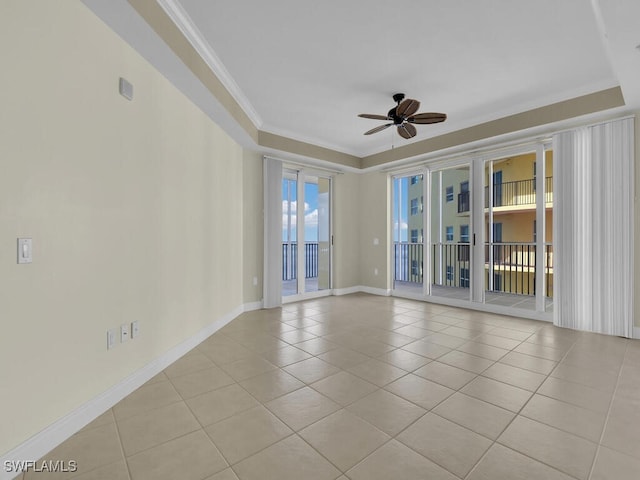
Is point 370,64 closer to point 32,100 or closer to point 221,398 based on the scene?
point 32,100

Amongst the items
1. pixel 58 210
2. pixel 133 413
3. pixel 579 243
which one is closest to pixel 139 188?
pixel 58 210

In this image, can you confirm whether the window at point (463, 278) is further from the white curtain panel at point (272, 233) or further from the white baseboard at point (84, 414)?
the white baseboard at point (84, 414)

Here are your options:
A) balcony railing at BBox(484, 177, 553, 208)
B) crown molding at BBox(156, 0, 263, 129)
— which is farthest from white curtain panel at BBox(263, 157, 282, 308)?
balcony railing at BBox(484, 177, 553, 208)

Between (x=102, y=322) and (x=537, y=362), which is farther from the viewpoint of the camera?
(x=537, y=362)

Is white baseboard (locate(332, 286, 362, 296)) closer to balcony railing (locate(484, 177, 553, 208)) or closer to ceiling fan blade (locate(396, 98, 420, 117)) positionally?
balcony railing (locate(484, 177, 553, 208))

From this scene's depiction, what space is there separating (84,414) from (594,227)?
17.5ft

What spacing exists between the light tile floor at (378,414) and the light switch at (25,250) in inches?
42.1

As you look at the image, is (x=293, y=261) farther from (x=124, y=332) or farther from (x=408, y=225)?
(x=124, y=332)

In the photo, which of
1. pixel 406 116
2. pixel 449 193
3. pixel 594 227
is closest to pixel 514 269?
pixel 449 193

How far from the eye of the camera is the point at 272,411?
204 cm

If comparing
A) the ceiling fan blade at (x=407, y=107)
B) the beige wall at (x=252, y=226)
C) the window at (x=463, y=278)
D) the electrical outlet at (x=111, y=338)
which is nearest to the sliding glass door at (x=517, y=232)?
the window at (x=463, y=278)

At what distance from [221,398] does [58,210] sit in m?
1.64

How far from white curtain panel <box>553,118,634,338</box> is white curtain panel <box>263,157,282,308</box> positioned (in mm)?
4014

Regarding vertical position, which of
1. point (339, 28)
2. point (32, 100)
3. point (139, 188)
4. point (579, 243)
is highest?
point (339, 28)
